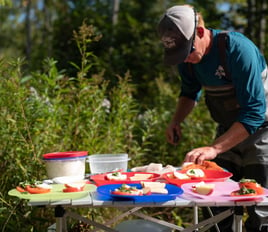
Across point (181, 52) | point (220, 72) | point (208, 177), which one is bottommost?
point (208, 177)

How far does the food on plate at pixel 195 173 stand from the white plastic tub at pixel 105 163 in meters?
0.51

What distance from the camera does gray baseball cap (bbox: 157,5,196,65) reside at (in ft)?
8.88

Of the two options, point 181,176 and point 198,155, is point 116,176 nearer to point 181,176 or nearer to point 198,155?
point 181,176

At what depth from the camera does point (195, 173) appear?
97.7 inches

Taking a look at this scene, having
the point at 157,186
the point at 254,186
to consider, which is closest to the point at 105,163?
the point at 157,186

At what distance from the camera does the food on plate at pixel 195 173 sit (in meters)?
2.46

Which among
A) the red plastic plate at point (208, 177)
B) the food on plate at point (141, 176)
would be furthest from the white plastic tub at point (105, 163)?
the red plastic plate at point (208, 177)

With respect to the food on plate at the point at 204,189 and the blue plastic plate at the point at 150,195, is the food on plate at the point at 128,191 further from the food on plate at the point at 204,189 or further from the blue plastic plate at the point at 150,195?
the food on plate at the point at 204,189

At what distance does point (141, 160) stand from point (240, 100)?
2.03 meters

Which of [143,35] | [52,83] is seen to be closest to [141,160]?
[52,83]

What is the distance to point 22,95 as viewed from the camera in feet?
11.5

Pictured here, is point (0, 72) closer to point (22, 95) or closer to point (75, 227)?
point (22, 95)

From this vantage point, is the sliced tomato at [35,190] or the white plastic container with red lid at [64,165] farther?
the white plastic container with red lid at [64,165]

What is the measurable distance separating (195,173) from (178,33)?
832mm
